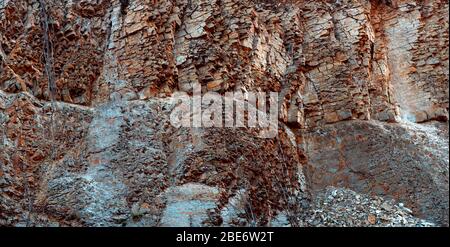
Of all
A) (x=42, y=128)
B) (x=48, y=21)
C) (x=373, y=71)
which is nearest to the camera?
(x=42, y=128)

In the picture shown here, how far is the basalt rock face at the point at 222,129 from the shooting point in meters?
10.2

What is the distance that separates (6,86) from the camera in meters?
10.9

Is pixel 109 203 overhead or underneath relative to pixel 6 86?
underneath

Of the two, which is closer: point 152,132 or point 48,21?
point 152,132

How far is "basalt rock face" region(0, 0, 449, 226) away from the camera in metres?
10.2

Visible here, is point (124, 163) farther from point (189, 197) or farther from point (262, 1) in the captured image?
point (262, 1)

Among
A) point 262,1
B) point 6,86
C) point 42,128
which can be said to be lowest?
point 42,128

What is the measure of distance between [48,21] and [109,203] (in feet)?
13.7

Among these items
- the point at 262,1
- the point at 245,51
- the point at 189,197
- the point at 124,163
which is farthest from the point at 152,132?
the point at 262,1

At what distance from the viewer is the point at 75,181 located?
10266 millimetres

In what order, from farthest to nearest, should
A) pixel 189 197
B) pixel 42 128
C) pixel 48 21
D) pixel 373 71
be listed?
pixel 373 71 → pixel 48 21 → pixel 42 128 → pixel 189 197

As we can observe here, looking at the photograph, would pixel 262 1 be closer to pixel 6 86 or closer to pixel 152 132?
pixel 152 132

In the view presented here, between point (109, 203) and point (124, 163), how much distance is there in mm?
849

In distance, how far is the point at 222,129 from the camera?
10820mm
